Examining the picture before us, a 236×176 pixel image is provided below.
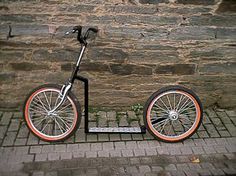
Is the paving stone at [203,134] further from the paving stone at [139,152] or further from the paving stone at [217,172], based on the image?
the paving stone at [139,152]

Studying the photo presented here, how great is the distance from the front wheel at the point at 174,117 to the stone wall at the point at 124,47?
0.48 m

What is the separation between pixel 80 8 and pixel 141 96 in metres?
Answer: 1.72

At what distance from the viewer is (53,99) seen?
5.00 meters

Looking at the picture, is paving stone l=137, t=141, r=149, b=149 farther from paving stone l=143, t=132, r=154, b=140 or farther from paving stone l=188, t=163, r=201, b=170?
paving stone l=188, t=163, r=201, b=170

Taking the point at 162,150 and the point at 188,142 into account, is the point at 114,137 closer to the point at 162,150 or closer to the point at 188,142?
the point at 162,150

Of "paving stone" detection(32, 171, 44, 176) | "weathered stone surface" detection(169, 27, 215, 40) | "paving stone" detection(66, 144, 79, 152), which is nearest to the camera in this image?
"paving stone" detection(32, 171, 44, 176)

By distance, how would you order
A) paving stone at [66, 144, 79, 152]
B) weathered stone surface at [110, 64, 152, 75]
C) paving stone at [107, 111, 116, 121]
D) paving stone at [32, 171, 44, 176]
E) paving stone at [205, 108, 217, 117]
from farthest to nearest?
paving stone at [205, 108, 217, 117], paving stone at [107, 111, 116, 121], weathered stone surface at [110, 64, 152, 75], paving stone at [66, 144, 79, 152], paving stone at [32, 171, 44, 176]

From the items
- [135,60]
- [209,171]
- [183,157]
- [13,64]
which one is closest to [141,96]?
[135,60]

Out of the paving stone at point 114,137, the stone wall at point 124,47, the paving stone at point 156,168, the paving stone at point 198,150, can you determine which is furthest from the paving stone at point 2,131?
the paving stone at point 198,150

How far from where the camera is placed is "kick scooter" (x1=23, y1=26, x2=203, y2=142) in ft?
13.7

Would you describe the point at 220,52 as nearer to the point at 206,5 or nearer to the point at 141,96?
the point at 206,5

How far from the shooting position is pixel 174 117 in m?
4.49

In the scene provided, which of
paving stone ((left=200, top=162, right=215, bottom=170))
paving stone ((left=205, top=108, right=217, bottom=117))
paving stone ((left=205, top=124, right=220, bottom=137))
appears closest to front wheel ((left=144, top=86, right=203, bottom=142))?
paving stone ((left=205, top=124, right=220, bottom=137))

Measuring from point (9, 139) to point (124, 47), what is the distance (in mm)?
2116
